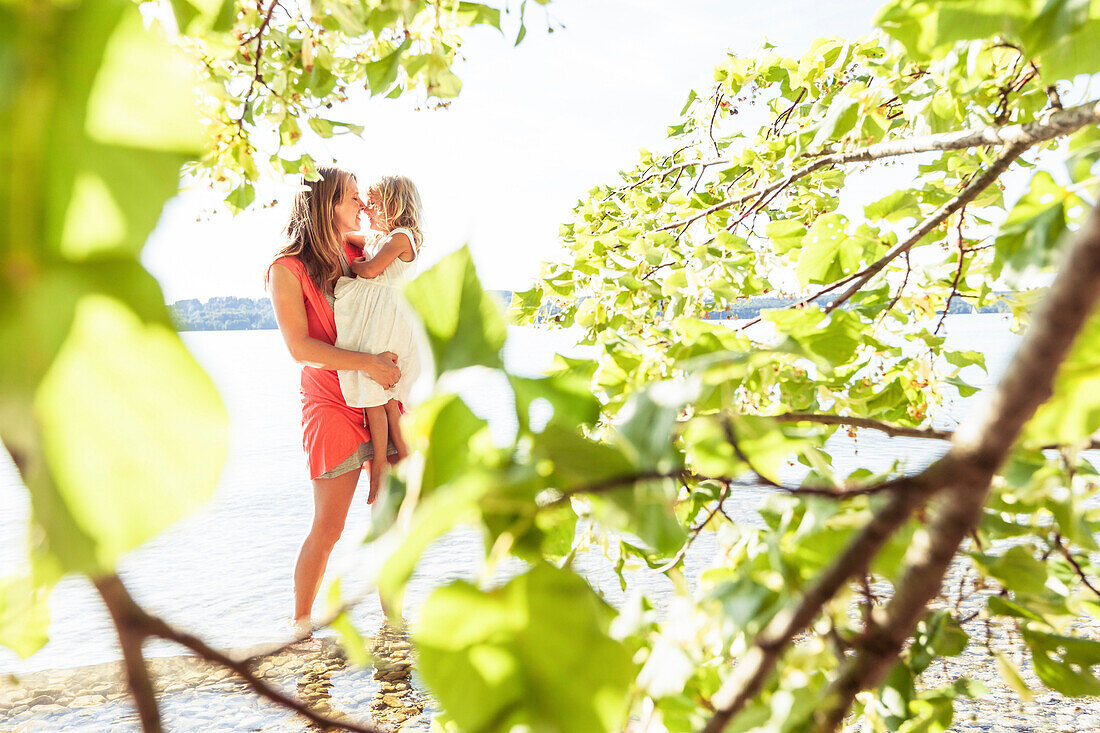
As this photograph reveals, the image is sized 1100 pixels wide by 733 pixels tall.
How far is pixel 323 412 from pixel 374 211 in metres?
0.73

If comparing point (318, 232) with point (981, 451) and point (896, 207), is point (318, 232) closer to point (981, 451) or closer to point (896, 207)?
point (896, 207)

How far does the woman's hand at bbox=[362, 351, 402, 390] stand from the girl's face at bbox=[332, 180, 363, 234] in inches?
16.8

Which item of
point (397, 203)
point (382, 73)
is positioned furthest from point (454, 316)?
point (397, 203)

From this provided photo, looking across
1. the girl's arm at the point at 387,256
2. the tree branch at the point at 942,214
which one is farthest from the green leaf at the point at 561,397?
the girl's arm at the point at 387,256

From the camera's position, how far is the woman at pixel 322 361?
1822 mm

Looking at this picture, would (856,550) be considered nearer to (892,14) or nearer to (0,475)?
(892,14)

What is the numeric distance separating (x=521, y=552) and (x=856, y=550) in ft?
0.33

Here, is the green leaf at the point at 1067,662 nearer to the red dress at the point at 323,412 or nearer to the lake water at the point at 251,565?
the lake water at the point at 251,565

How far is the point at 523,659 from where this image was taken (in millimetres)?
177

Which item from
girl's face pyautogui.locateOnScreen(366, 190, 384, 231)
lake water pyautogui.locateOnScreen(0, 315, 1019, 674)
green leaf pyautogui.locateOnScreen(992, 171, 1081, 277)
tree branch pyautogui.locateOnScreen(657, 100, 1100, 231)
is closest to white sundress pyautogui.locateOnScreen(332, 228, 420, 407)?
girl's face pyautogui.locateOnScreen(366, 190, 384, 231)

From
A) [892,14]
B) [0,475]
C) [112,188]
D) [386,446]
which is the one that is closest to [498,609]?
[112,188]

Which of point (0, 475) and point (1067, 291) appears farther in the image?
point (0, 475)

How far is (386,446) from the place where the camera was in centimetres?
217

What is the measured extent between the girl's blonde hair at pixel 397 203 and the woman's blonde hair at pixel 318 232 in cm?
24
